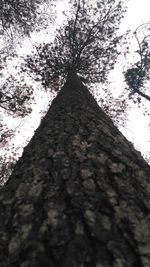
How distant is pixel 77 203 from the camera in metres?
1.79

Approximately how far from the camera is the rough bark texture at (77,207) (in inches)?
55.4

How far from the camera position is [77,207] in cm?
175

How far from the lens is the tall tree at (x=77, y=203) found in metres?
1.41

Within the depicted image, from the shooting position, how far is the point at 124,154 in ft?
9.29

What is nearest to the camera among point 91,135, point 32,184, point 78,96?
point 32,184

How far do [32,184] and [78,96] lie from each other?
3494 millimetres

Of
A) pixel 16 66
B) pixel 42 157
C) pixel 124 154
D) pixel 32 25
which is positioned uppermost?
pixel 32 25

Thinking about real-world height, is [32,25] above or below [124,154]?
above

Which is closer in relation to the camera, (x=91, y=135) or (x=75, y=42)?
(x=91, y=135)

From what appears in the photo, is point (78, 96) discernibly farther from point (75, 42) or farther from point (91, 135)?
point (75, 42)

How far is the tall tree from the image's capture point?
1.41 meters

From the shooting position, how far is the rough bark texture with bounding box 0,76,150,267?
1.41 meters

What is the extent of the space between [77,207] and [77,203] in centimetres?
4

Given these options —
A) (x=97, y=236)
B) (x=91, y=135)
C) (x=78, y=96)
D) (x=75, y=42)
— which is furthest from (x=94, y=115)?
(x=75, y=42)
